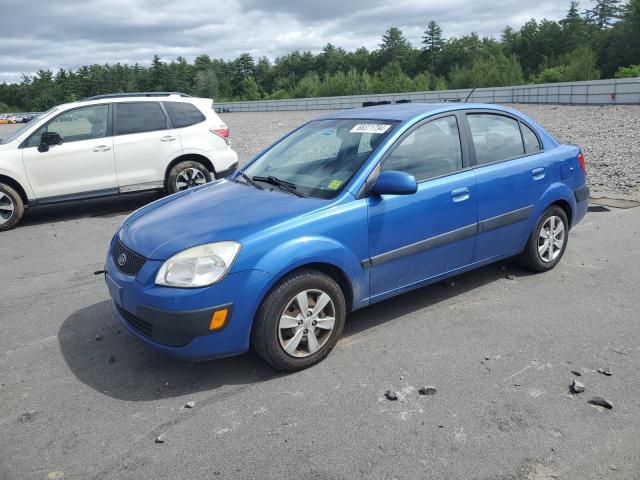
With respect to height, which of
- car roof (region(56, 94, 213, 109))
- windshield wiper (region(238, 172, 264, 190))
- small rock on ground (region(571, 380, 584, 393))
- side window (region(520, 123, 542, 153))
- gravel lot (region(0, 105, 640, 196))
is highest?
car roof (region(56, 94, 213, 109))

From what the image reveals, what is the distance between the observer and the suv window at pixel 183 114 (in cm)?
912

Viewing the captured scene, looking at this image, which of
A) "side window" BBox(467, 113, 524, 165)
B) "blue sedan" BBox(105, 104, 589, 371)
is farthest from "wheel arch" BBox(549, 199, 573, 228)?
"side window" BBox(467, 113, 524, 165)

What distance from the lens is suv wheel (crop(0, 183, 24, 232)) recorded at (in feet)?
26.4

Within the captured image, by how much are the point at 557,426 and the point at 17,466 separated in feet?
9.46

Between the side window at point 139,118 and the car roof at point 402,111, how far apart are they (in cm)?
462

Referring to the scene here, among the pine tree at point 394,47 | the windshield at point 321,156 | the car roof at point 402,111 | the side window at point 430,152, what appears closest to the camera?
the windshield at point 321,156

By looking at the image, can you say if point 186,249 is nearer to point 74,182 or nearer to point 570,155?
point 570,155

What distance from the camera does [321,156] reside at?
181 inches

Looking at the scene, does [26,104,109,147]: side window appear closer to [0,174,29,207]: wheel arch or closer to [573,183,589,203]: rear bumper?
[0,174,29,207]: wheel arch

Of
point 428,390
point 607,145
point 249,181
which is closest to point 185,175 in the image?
point 249,181

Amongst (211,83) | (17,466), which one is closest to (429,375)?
(17,466)

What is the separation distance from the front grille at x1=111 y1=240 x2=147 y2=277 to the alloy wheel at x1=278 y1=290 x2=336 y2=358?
100cm

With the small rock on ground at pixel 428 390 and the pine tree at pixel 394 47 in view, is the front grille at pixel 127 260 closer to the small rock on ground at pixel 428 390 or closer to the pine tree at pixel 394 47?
the small rock on ground at pixel 428 390

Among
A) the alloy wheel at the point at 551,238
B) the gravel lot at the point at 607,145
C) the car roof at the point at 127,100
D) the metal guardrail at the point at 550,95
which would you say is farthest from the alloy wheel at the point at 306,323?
the metal guardrail at the point at 550,95
